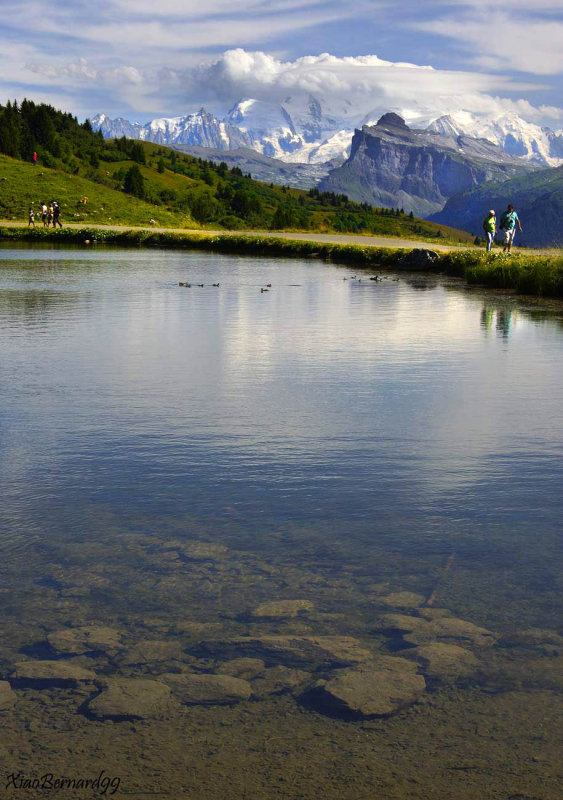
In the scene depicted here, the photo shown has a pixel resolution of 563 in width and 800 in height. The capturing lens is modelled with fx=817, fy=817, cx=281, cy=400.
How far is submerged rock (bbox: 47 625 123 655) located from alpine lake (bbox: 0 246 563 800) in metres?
0.02

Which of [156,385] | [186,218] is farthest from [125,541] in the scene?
[186,218]

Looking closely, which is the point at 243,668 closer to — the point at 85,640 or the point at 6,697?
the point at 85,640

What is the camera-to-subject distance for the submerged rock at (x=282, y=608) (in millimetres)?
6418

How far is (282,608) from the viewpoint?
21.4 ft

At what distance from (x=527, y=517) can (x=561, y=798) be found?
450 cm

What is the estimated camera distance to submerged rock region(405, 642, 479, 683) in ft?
18.2

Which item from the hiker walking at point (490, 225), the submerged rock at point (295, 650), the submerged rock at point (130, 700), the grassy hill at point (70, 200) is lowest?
the submerged rock at point (130, 700)

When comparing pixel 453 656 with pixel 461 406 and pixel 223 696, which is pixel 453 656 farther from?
pixel 461 406

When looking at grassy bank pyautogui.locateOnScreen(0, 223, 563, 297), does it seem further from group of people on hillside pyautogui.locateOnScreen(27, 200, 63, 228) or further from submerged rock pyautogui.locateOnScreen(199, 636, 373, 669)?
submerged rock pyautogui.locateOnScreen(199, 636, 373, 669)

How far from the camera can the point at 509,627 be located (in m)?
6.24

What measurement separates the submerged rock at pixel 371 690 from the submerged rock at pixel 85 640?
1.57 meters

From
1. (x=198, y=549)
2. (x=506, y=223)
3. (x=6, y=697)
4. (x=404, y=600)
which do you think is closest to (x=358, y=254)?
(x=506, y=223)

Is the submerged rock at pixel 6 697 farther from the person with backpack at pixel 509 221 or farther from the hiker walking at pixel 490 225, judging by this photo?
the hiker walking at pixel 490 225

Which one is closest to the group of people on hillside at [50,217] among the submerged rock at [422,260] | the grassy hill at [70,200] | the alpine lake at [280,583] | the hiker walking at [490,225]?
the grassy hill at [70,200]
